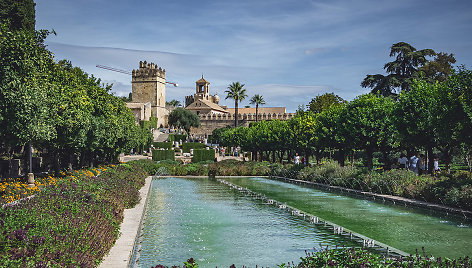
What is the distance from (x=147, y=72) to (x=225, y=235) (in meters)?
90.0

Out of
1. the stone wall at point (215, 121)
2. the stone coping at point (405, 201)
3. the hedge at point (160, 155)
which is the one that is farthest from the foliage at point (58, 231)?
the stone wall at point (215, 121)

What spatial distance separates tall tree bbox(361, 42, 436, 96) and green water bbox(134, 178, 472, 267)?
819 inches

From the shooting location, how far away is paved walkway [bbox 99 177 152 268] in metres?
5.96

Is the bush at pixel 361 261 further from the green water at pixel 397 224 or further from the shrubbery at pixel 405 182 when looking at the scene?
the shrubbery at pixel 405 182

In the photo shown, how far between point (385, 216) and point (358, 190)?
5320 mm

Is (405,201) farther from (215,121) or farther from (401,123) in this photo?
(215,121)

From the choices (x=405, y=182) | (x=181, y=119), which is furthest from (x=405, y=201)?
(x=181, y=119)

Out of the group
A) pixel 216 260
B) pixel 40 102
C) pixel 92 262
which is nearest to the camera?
pixel 92 262

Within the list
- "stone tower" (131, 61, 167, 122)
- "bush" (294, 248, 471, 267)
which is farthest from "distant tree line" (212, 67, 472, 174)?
"stone tower" (131, 61, 167, 122)

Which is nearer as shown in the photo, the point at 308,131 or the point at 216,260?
the point at 216,260

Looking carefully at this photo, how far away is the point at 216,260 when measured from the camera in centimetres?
720

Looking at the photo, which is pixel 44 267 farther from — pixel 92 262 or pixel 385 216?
pixel 385 216

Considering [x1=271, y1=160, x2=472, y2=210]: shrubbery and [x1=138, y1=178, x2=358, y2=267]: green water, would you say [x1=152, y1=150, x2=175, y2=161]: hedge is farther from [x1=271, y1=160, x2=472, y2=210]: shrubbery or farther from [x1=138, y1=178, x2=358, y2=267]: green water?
[x1=138, y1=178, x2=358, y2=267]: green water

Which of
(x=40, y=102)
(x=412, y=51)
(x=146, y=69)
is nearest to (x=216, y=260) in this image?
(x=40, y=102)
